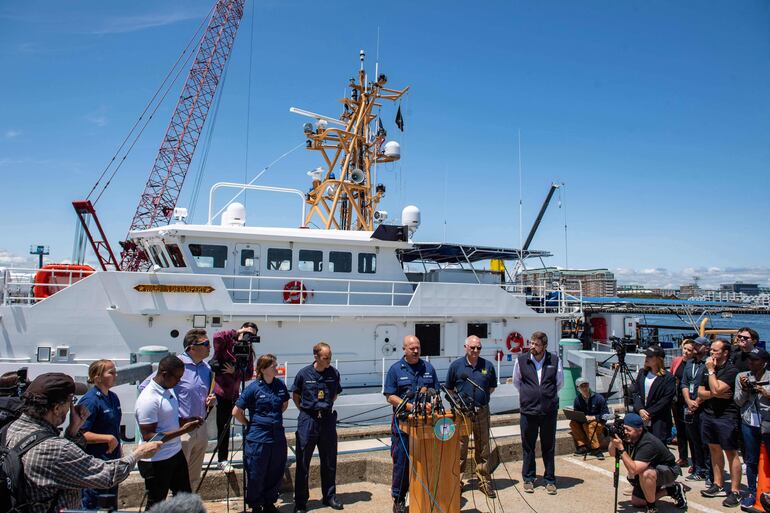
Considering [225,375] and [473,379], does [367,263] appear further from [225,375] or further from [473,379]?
[473,379]

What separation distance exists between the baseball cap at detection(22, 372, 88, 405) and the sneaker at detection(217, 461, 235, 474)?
3262mm

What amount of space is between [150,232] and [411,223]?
668 centimetres

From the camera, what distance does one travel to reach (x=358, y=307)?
→ 38.8 ft

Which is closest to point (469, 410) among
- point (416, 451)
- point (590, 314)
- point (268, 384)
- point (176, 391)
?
point (416, 451)

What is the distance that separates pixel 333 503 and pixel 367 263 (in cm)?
795

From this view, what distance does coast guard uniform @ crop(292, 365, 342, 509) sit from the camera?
18.6ft

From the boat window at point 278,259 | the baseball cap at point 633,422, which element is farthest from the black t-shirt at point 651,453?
the boat window at point 278,259

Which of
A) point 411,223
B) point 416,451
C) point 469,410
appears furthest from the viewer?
point 411,223

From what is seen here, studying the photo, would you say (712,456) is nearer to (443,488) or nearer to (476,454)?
(476,454)

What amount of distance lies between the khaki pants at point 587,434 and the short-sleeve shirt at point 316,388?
399cm

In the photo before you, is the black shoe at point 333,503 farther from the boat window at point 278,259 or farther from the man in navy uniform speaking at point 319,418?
the boat window at point 278,259

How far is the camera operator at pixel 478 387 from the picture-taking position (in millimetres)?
6148

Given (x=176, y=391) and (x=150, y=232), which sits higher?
(x=150, y=232)

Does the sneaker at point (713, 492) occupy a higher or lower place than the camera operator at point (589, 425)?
lower
